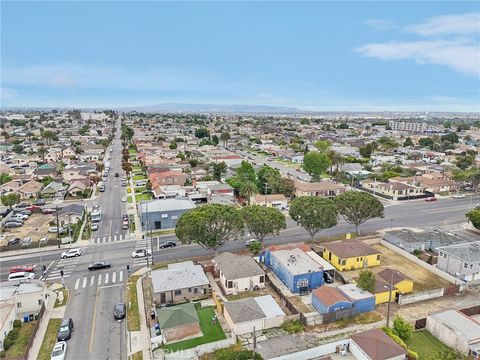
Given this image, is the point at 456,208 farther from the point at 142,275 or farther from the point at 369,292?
the point at 142,275

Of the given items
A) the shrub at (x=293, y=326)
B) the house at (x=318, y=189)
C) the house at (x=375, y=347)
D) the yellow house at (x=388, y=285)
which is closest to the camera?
the house at (x=375, y=347)

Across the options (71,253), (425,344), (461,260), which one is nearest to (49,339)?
(71,253)

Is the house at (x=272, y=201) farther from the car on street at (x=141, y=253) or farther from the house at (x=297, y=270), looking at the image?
the car on street at (x=141, y=253)

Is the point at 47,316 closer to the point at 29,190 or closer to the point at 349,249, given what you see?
the point at 349,249

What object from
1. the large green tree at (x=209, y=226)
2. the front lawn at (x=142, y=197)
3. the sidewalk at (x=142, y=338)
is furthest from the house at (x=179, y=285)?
the front lawn at (x=142, y=197)

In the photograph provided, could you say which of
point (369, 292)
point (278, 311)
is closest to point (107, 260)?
point (278, 311)
